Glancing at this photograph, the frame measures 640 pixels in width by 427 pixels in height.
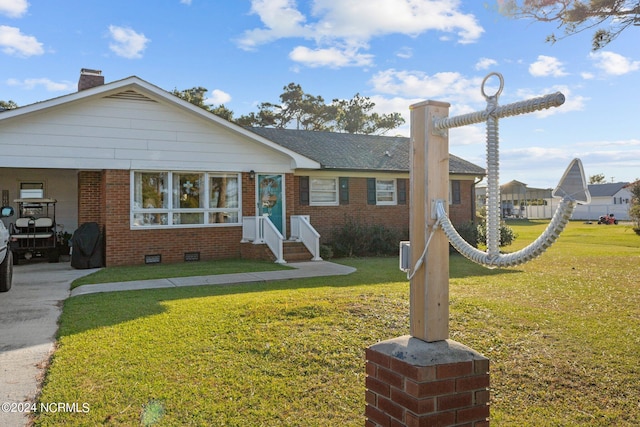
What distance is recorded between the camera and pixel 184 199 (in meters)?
14.1

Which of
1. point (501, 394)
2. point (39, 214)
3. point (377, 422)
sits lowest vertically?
point (501, 394)

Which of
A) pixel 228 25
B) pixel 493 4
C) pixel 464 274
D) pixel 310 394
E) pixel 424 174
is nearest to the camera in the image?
pixel 424 174

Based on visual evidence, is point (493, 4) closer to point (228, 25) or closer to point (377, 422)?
point (377, 422)

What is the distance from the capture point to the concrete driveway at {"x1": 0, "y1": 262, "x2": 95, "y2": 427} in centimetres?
388

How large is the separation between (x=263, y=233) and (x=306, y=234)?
132cm

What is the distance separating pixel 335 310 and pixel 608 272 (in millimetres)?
8227

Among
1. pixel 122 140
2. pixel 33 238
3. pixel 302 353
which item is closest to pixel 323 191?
pixel 122 140

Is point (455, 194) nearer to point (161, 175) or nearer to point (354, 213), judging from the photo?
point (354, 213)

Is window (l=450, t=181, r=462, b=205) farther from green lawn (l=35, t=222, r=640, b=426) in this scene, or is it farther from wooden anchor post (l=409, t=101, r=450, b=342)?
wooden anchor post (l=409, t=101, r=450, b=342)

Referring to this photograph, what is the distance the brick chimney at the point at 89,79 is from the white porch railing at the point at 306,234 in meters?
7.62

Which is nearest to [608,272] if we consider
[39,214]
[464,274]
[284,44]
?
[464,274]

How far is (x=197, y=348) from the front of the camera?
5.02 m

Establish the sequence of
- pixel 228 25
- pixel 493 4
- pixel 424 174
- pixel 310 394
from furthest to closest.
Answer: pixel 228 25
pixel 493 4
pixel 310 394
pixel 424 174

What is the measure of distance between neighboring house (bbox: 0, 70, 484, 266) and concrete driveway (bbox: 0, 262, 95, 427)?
2998 millimetres
